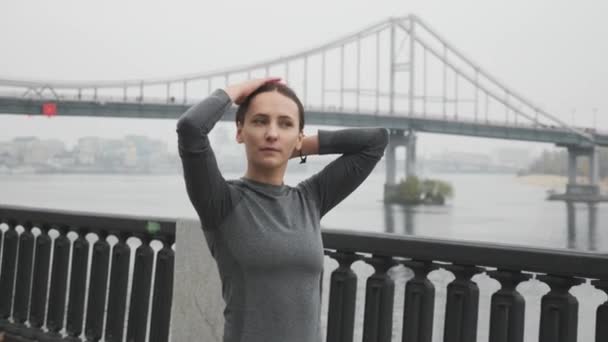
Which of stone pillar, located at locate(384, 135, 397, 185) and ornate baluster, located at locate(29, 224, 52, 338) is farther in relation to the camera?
stone pillar, located at locate(384, 135, 397, 185)

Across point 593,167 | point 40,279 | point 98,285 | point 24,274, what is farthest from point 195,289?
point 593,167

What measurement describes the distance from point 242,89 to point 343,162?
294 millimetres

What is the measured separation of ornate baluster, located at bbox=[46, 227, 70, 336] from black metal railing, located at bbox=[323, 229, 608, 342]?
4.00ft

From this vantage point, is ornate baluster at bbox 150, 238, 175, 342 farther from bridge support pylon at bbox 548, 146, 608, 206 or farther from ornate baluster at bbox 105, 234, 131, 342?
bridge support pylon at bbox 548, 146, 608, 206

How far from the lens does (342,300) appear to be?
2055 mm

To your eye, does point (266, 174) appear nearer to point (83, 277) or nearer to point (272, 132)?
point (272, 132)

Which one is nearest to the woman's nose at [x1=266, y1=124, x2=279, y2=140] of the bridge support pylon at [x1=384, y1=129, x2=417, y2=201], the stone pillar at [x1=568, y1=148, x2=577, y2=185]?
the bridge support pylon at [x1=384, y1=129, x2=417, y2=201]

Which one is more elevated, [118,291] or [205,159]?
[205,159]

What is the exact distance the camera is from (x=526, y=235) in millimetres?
44750

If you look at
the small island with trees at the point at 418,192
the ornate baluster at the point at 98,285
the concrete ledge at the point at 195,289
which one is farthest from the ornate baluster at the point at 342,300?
the small island with trees at the point at 418,192

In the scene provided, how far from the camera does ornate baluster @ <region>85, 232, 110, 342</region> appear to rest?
8.52 feet

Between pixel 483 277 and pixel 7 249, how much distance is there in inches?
81.5

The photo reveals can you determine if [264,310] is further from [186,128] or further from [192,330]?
[192,330]

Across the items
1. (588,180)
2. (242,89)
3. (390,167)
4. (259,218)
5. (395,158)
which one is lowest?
(588,180)
